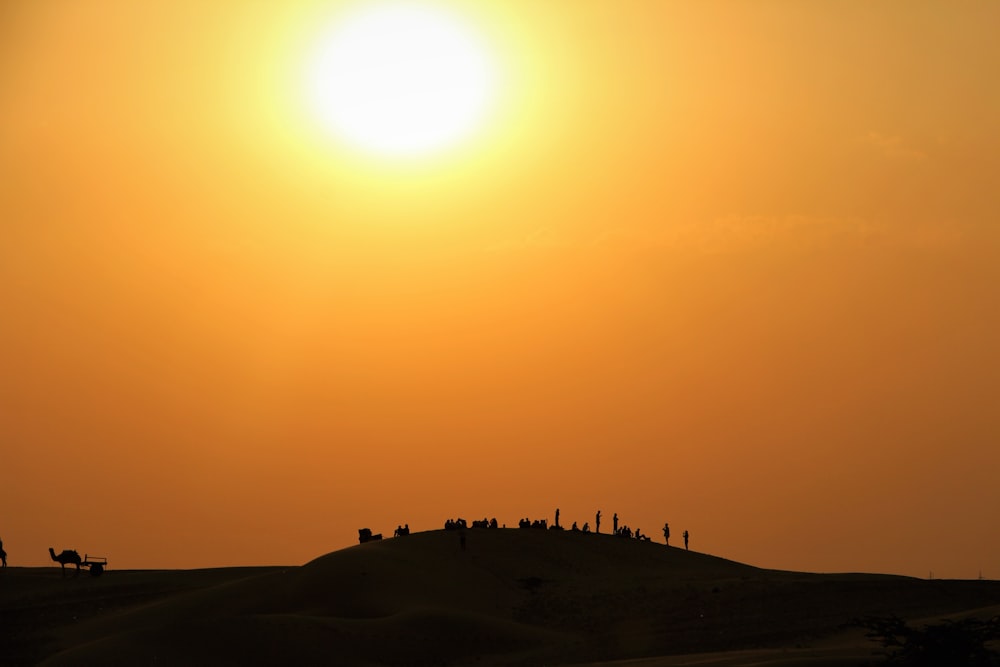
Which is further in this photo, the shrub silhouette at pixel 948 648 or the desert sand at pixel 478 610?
the desert sand at pixel 478 610

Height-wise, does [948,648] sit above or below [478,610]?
below

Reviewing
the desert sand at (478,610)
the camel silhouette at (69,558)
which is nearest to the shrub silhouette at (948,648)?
the desert sand at (478,610)

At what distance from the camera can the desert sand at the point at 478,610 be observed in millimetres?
44406

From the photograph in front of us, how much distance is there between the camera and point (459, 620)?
49.3 metres

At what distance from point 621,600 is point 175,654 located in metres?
16.1

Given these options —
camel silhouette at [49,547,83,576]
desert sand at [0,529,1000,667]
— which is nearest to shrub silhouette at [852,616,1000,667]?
desert sand at [0,529,1000,667]

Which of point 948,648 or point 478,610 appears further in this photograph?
point 478,610

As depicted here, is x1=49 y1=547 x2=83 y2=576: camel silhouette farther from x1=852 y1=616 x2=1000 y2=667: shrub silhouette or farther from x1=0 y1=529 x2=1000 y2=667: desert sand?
x1=852 y1=616 x2=1000 y2=667: shrub silhouette

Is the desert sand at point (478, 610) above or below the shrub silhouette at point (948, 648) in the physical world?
above

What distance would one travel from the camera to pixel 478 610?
54.2 meters

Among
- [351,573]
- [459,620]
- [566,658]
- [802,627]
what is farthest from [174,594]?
[802,627]

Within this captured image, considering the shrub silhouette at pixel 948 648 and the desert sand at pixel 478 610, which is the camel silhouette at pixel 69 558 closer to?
the desert sand at pixel 478 610

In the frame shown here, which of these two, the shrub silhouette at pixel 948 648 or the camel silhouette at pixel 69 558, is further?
the camel silhouette at pixel 69 558

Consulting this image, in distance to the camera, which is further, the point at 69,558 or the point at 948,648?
the point at 69,558
